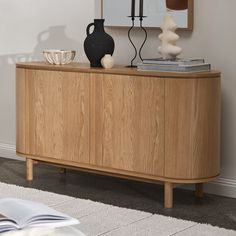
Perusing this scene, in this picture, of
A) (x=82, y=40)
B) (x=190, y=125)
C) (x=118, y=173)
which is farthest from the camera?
(x=82, y=40)

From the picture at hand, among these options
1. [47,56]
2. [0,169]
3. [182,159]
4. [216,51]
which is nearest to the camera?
[182,159]

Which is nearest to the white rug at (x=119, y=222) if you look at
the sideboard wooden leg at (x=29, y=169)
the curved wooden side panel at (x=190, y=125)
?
the curved wooden side panel at (x=190, y=125)

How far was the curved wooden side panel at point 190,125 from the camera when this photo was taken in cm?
376

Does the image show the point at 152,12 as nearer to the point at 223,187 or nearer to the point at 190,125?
the point at 190,125

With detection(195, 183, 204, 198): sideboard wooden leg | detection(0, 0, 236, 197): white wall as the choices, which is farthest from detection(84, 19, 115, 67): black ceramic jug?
detection(195, 183, 204, 198): sideboard wooden leg

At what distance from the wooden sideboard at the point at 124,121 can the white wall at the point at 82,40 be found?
0.23m

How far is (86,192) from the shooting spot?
4254 millimetres

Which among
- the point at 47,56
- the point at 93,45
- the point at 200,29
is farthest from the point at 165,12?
the point at 47,56

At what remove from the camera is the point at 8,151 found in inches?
211

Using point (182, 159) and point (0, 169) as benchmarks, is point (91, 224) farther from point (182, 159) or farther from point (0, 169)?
point (0, 169)

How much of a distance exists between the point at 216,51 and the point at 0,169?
190 centimetres

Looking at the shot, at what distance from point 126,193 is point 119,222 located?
2.36ft

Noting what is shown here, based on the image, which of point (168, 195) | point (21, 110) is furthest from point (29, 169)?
point (168, 195)

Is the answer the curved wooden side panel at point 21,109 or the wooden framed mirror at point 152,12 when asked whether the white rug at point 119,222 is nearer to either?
the curved wooden side panel at point 21,109
